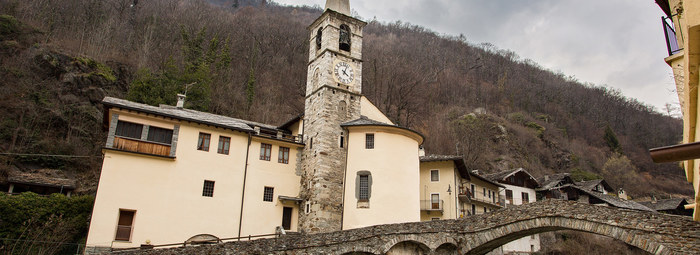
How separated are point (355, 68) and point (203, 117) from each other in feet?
34.6

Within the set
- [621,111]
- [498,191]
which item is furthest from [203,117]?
[621,111]

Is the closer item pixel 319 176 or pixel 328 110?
pixel 319 176

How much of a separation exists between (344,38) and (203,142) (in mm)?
12019

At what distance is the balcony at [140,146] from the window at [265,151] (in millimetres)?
5409

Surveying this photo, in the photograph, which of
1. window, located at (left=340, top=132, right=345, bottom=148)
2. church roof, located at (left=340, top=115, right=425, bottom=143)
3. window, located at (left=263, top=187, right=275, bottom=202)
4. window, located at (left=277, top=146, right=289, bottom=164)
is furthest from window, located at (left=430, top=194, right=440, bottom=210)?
window, located at (left=263, top=187, right=275, bottom=202)

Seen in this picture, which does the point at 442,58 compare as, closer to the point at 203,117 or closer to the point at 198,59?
the point at 198,59

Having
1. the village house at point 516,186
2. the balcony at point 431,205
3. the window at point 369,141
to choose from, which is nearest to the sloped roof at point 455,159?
the balcony at point 431,205

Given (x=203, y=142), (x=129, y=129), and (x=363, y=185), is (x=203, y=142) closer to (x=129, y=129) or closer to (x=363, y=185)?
(x=129, y=129)

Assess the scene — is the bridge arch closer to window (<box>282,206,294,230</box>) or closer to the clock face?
Result: window (<box>282,206,294,230</box>)

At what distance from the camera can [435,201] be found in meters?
33.7

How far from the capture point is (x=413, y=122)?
2149 inches

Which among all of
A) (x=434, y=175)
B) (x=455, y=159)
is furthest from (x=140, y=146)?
(x=455, y=159)

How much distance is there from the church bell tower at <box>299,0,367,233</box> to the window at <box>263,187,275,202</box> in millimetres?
1926

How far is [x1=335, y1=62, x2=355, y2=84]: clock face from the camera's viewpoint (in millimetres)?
30016
